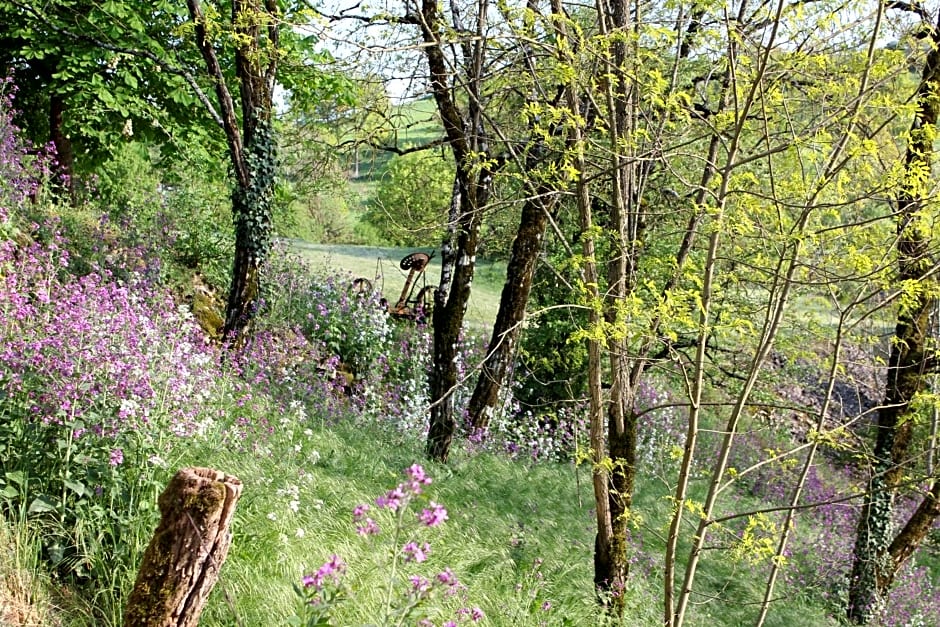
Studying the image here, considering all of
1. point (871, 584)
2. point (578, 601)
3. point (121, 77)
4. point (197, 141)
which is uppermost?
point (121, 77)

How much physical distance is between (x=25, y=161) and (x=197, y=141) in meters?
4.13

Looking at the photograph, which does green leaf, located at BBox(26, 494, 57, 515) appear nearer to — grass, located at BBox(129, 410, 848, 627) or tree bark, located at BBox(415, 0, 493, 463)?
grass, located at BBox(129, 410, 848, 627)

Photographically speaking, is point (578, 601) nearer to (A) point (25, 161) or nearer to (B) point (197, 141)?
(A) point (25, 161)

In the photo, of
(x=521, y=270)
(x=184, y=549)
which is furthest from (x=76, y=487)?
(x=521, y=270)

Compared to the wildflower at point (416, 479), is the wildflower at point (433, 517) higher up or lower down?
lower down

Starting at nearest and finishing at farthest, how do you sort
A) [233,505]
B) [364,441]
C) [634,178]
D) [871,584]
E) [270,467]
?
1. [233,505]
2. [270,467]
3. [634,178]
4. [364,441]
5. [871,584]

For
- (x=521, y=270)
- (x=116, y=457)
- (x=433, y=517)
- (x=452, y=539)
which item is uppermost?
(x=521, y=270)

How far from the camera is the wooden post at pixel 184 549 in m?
2.83

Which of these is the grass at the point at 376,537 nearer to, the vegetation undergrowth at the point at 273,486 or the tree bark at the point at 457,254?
the vegetation undergrowth at the point at 273,486

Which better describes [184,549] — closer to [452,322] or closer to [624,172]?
[624,172]

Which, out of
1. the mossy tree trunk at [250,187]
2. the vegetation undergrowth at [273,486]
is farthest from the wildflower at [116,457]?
the mossy tree trunk at [250,187]

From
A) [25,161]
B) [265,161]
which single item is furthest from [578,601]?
[25,161]

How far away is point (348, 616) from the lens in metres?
3.54

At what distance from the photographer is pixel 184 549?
2877 mm
